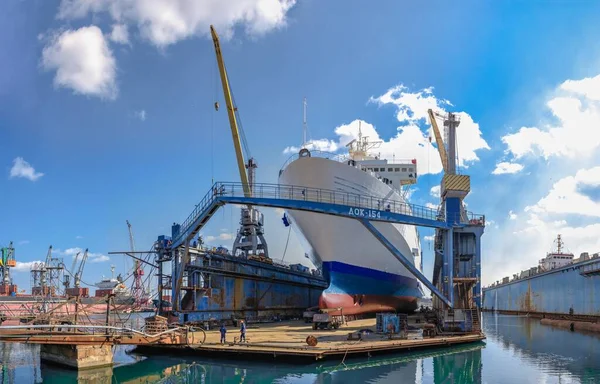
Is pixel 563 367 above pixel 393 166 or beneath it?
beneath

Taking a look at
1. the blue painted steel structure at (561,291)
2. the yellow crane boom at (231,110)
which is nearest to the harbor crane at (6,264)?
the yellow crane boom at (231,110)

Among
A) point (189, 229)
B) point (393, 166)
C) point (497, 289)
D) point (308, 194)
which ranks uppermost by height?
point (393, 166)

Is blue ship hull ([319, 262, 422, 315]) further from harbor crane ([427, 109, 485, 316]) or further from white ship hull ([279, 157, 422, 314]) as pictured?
harbor crane ([427, 109, 485, 316])

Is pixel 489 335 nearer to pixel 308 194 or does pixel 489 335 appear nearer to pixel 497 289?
pixel 308 194

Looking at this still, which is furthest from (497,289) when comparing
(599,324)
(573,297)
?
(599,324)

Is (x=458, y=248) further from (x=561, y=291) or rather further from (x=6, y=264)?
(x=6, y=264)

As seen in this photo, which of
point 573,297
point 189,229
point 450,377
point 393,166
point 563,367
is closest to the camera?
point 450,377

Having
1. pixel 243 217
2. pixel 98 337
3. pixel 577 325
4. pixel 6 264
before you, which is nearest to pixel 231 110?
pixel 243 217

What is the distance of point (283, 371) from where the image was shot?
20.1 metres

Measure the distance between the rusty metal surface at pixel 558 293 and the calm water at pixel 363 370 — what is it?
14512 millimetres

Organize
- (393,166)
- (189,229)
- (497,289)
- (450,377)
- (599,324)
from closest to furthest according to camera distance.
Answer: (450,377) < (189,229) < (599,324) < (393,166) < (497,289)

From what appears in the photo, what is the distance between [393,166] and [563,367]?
1257 inches

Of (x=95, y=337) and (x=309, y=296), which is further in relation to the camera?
(x=309, y=296)

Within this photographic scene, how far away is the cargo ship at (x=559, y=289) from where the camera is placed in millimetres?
38875
